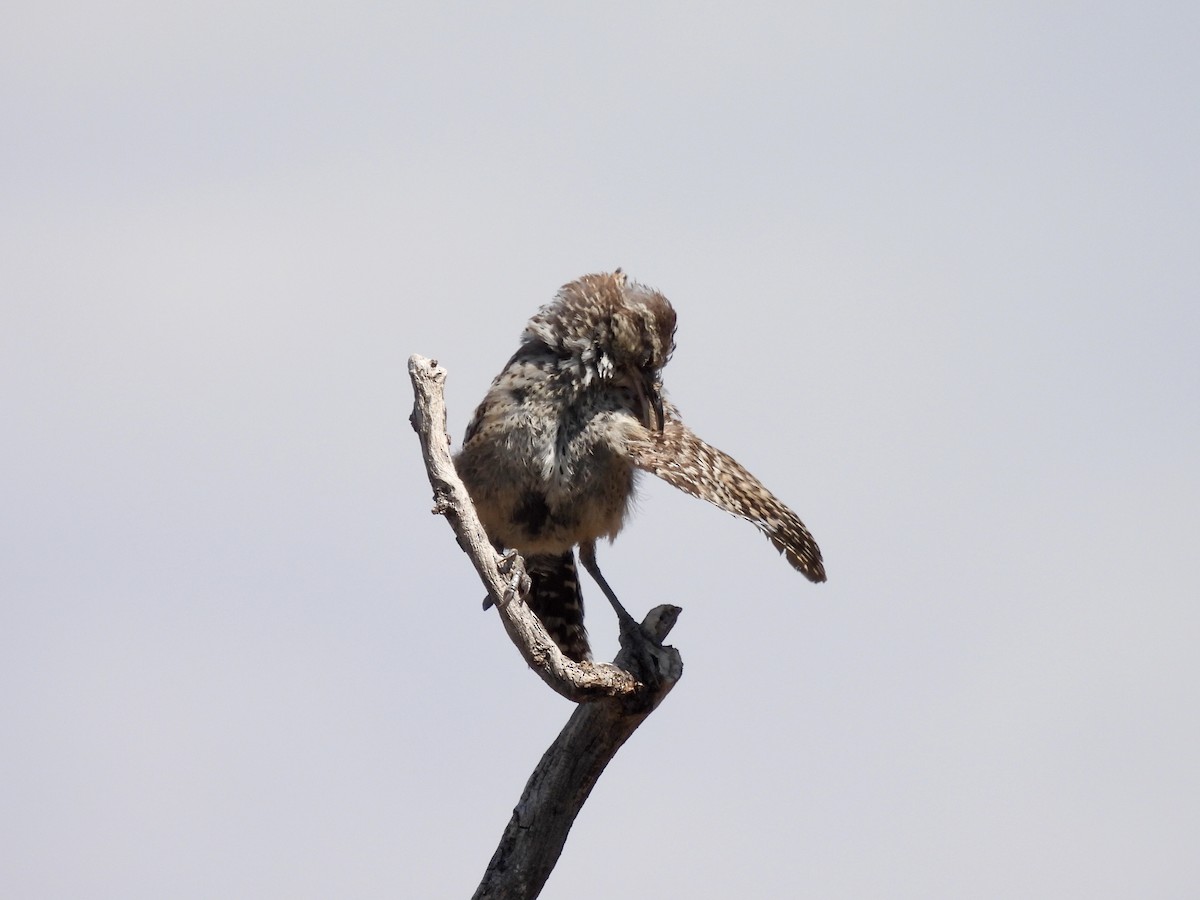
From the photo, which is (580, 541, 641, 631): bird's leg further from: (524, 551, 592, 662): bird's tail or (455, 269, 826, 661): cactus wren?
(524, 551, 592, 662): bird's tail

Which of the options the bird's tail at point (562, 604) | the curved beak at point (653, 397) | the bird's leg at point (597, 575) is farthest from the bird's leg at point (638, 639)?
the curved beak at point (653, 397)

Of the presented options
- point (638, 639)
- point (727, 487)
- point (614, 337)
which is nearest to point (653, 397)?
point (614, 337)

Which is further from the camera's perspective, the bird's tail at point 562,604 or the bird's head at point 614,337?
the bird's tail at point 562,604

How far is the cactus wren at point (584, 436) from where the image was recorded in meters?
6.78

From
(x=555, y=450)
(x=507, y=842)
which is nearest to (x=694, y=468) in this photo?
(x=555, y=450)

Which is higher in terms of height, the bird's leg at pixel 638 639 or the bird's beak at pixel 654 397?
the bird's beak at pixel 654 397

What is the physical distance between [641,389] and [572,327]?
435 millimetres

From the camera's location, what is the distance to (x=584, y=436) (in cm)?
687

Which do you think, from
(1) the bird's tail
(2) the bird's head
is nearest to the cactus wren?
(2) the bird's head

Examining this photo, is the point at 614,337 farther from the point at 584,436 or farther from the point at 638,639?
the point at 638,639

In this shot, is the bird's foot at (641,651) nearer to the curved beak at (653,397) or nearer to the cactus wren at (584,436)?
the cactus wren at (584,436)

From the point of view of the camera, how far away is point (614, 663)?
21.9 feet

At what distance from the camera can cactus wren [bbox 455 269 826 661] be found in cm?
678

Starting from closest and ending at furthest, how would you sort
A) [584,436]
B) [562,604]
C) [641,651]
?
[641,651] → [584,436] → [562,604]
